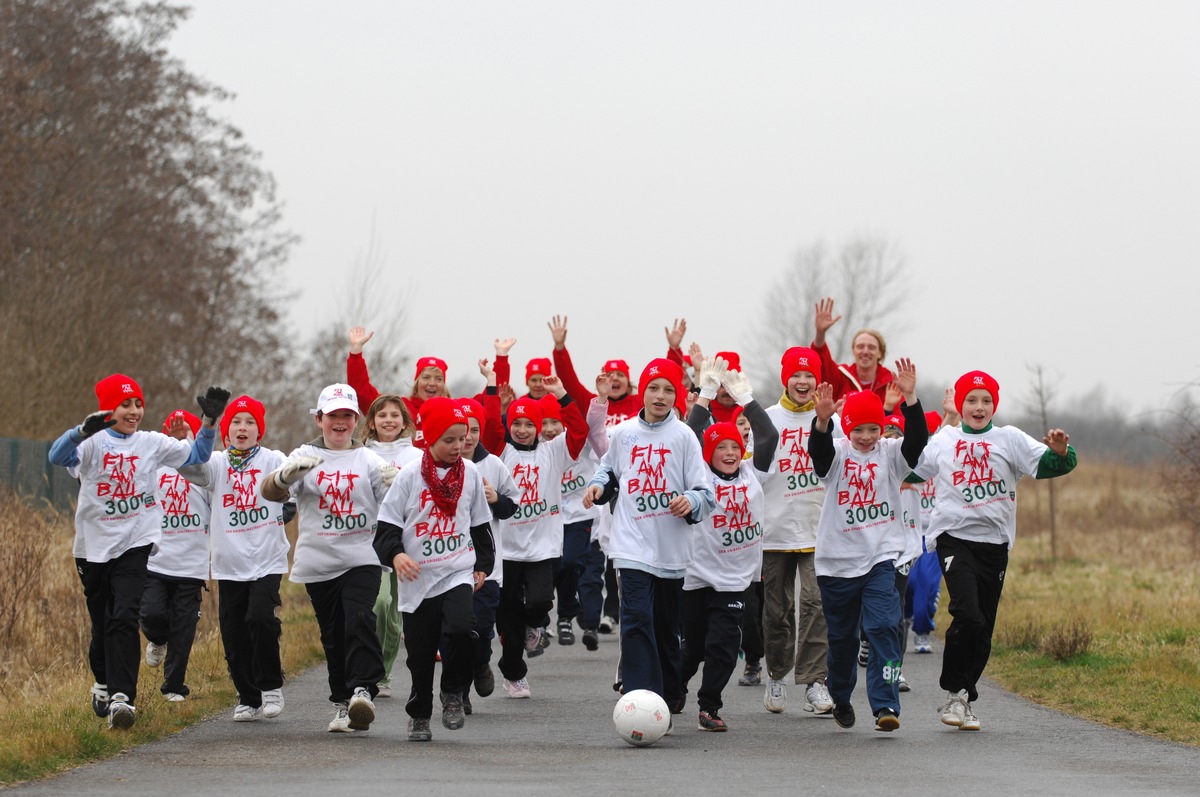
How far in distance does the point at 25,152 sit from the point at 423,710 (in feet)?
74.9

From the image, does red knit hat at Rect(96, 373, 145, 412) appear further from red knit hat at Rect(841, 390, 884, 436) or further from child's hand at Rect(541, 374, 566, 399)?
red knit hat at Rect(841, 390, 884, 436)

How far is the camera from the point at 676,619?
1106 centimetres

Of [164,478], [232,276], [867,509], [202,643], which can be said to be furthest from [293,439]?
[867,509]

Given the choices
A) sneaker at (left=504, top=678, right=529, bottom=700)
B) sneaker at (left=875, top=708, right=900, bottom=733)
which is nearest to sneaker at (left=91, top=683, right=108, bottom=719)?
sneaker at (left=504, top=678, right=529, bottom=700)

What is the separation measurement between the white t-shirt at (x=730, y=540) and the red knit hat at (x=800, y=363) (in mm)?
1159

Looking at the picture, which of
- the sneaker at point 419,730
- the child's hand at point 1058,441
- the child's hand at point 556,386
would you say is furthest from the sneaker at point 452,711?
the child's hand at point 1058,441

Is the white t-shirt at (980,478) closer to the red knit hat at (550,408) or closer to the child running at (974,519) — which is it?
the child running at (974,519)

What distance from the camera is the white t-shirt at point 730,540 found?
1100 centimetres

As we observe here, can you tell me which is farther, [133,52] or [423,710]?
[133,52]

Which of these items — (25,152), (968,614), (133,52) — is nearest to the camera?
(968,614)

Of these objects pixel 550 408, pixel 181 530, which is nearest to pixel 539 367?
pixel 550 408

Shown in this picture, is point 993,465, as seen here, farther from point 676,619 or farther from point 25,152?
point 25,152

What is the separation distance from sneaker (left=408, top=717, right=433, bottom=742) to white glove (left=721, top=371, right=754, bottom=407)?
2.84m

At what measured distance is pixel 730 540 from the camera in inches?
438
